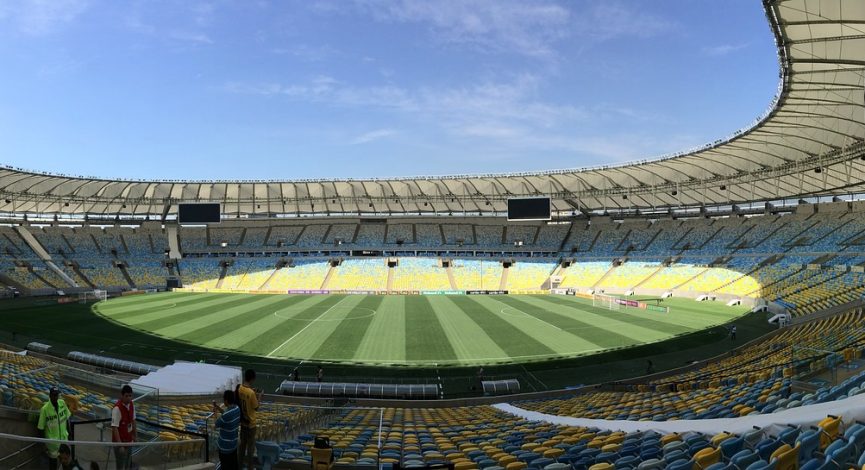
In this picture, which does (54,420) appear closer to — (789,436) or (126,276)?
(789,436)

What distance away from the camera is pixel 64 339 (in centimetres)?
3111

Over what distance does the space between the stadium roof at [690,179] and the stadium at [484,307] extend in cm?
23

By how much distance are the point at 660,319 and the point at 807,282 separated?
13.3 metres

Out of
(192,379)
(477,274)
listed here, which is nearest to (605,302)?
(477,274)

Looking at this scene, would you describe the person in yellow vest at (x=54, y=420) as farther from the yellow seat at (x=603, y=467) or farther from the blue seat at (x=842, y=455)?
the blue seat at (x=842, y=455)

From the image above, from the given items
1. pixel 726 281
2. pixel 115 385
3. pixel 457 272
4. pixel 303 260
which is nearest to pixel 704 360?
pixel 115 385

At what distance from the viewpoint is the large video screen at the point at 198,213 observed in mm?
59125

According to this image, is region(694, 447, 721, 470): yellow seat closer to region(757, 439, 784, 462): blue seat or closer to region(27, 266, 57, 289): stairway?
region(757, 439, 784, 462): blue seat

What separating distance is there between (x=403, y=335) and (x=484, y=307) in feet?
50.5

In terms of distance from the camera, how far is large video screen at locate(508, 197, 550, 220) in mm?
55938

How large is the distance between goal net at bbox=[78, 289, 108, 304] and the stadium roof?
12095 millimetres

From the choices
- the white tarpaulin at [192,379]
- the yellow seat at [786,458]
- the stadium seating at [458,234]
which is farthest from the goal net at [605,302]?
the yellow seat at [786,458]

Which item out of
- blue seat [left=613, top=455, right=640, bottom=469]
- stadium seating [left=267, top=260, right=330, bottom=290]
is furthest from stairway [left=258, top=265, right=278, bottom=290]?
blue seat [left=613, top=455, right=640, bottom=469]

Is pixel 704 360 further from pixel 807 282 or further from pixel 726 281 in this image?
pixel 726 281
